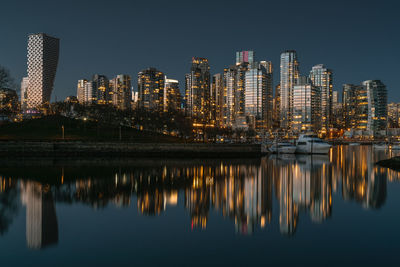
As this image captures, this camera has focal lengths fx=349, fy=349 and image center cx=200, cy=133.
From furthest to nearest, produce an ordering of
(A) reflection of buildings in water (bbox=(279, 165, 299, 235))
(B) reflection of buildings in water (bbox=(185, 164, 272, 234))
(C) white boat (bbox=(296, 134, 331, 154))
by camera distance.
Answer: (C) white boat (bbox=(296, 134, 331, 154)) < (B) reflection of buildings in water (bbox=(185, 164, 272, 234)) < (A) reflection of buildings in water (bbox=(279, 165, 299, 235))

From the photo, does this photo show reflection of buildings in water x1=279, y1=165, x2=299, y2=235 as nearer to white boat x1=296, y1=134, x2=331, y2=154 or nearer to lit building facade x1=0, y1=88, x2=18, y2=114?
white boat x1=296, y1=134, x2=331, y2=154

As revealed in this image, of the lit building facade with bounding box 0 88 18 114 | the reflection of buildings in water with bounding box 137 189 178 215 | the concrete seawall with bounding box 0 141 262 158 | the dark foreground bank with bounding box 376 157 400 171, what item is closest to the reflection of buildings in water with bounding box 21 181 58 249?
the reflection of buildings in water with bounding box 137 189 178 215

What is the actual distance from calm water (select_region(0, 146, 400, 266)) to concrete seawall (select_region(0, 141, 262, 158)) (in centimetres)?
3164

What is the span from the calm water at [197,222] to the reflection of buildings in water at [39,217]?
0.06 metres

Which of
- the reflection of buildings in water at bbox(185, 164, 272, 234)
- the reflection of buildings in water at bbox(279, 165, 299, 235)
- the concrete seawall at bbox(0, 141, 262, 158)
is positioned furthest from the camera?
the concrete seawall at bbox(0, 141, 262, 158)

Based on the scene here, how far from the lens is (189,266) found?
13.7 metres

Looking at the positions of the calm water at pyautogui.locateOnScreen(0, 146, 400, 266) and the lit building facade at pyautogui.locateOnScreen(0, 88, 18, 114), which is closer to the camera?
the calm water at pyautogui.locateOnScreen(0, 146, 400, 266)

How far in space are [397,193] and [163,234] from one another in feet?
73.4

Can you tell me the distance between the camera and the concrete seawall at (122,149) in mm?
67125

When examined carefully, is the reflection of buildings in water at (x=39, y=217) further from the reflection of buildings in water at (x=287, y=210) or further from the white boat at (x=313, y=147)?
the white boat at (x=313, y=147)

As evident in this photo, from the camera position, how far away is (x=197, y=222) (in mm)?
20609

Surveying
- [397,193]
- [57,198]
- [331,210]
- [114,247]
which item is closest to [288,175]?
[397,193]

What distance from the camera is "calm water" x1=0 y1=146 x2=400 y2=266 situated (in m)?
14.9

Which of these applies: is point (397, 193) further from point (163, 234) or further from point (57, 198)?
point (57, 198)
